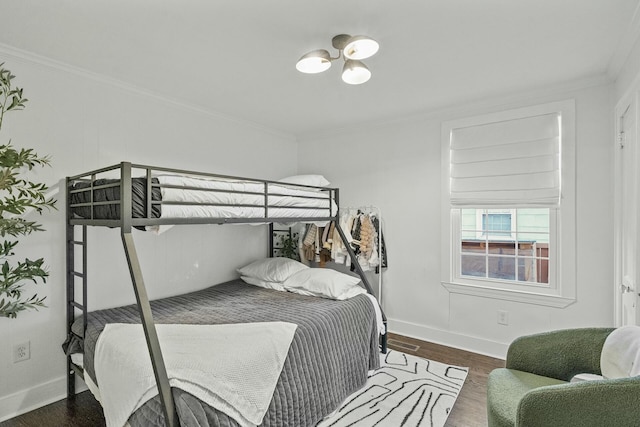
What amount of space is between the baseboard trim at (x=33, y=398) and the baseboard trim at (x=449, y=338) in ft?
9.81

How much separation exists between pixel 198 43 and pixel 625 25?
2547mm

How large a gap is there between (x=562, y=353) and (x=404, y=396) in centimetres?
114

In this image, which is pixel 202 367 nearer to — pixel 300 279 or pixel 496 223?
pixel 300 279

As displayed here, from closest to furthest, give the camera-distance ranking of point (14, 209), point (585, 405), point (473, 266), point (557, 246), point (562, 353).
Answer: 1. point (585, 405)
2. point (562, 353)
3. point (14, 209)
4. point (557, 246)
5. point (473, 266)

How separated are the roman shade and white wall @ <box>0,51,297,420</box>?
246 cm

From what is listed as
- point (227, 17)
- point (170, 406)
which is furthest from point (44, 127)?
point (170, 406)

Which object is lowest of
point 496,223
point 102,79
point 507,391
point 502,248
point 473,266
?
point 507,391

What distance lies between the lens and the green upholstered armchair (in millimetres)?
1118

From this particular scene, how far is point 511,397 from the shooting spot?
155cm

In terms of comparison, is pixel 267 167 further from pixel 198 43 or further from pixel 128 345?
pixel 128 345

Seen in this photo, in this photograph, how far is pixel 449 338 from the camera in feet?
11.2

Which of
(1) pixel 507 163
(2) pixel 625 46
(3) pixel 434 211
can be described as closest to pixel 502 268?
(3) pixel 434 211

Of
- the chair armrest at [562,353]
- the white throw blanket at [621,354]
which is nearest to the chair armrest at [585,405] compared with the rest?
the white throw blanket at [621,354]

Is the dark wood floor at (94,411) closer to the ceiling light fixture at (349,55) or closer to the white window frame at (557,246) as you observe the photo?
the white window frame at (557,246)
